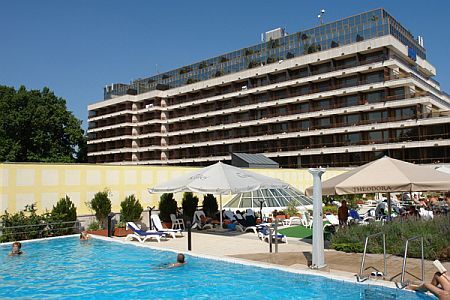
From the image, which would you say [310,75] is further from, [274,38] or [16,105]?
[16,105]

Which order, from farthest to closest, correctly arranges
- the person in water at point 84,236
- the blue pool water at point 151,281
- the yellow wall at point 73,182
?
1. the yellow wall at point 73,182
2. the person in water at point 84,236
3. the blue pool water at point 151,281

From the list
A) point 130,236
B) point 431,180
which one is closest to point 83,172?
point 130,236

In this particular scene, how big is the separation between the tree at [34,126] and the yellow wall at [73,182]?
1587 inches

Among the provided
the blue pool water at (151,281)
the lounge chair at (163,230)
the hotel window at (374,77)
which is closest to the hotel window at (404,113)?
the hotel window at (374,77)

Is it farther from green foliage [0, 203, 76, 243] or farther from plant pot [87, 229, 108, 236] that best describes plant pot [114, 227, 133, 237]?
green foliage [0, 203, 76, 243]

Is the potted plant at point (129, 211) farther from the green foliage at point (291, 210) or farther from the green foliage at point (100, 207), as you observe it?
the green foliage at point (291, 210)

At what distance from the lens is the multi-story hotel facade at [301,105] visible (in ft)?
173

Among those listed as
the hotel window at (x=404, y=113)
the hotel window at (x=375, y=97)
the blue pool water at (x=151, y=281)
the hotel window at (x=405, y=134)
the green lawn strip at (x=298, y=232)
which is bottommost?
the blue pool water at (x=151, y=281)

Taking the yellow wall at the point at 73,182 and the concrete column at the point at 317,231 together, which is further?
the yellow wall at the point at 73,182

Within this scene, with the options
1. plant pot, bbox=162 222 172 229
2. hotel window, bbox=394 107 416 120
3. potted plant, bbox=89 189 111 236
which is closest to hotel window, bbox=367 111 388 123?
hotel window, bbox=394 107 416 120

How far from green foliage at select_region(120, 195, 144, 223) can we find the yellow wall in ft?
5.86

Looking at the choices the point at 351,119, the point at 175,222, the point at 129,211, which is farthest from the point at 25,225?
the point at 351,119

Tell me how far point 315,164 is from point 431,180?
4861 cm

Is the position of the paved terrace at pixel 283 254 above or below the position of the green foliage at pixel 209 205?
below
